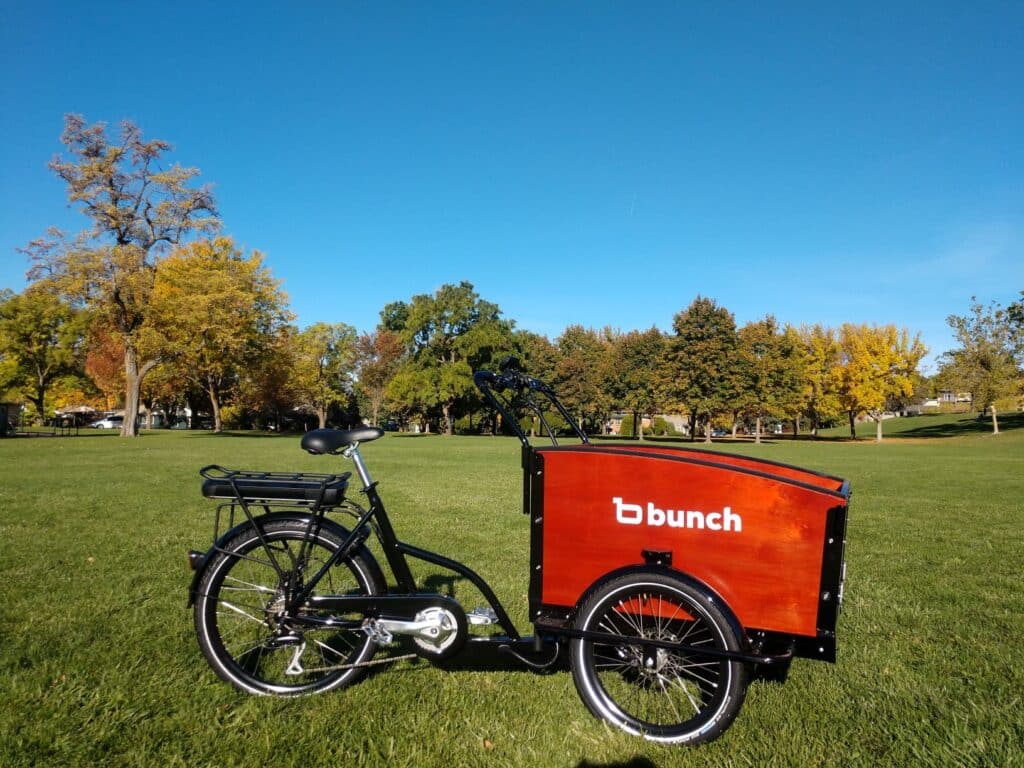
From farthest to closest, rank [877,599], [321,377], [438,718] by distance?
[321,377], [877,599], [438,718]

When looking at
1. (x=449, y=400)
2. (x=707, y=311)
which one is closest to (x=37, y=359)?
(x=449, y=400)

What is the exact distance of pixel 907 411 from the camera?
358 feet

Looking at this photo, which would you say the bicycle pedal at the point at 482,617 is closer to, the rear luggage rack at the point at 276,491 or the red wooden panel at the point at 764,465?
the rear luggage rack at the point at 276,491

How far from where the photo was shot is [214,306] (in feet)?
123

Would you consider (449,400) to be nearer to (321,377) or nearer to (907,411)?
(321,377)

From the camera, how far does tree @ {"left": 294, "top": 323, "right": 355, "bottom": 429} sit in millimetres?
59594

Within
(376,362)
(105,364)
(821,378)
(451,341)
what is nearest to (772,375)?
(821,378)

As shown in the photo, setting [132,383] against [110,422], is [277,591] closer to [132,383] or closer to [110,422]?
[132,383]

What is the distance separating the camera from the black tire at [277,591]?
3168 mm

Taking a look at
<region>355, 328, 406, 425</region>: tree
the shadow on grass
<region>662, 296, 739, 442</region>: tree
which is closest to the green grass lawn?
<region>662, 296, 739, 442</region>: tree

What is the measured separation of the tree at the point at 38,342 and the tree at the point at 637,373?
46095 mm

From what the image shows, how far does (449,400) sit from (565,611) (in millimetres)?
53952

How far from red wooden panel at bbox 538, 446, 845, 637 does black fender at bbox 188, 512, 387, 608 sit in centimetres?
98

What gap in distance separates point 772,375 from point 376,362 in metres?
40.1
